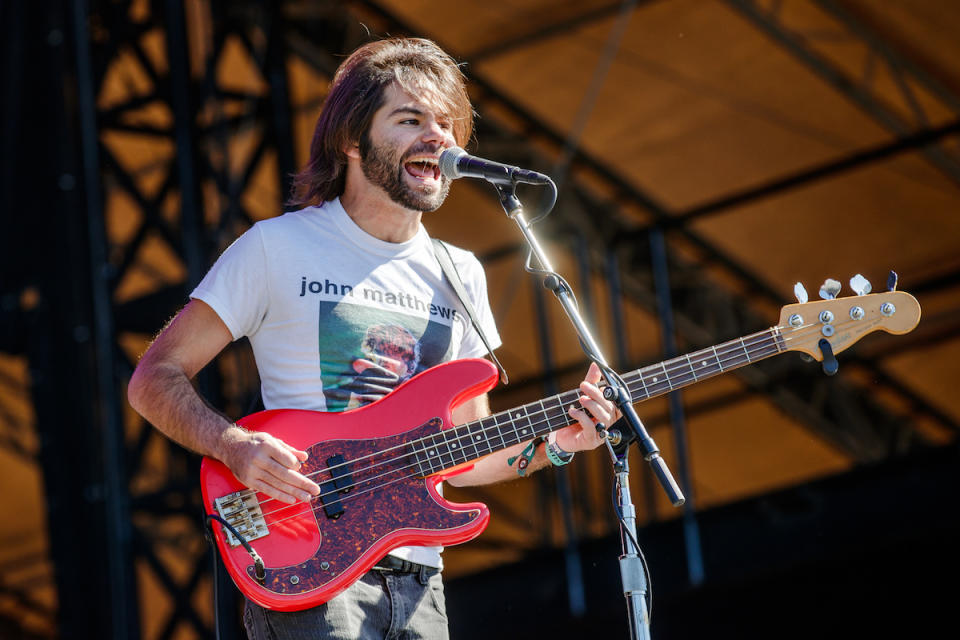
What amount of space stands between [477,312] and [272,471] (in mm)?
743

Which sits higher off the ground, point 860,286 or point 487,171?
point 487,171

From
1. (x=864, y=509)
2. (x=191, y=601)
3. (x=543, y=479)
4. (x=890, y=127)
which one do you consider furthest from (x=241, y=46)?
(x=890, y=127)

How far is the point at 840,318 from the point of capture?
9.14 ft

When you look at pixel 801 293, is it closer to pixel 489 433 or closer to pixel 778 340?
pixel 778 340

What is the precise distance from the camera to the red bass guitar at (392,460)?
252 centimetres

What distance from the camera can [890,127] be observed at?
8.38 meters

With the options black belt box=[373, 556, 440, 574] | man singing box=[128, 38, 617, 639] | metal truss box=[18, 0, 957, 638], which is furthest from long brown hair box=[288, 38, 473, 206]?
metal truss box=[18, 0, 957, 638]

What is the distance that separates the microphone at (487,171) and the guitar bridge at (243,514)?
2.89 feet

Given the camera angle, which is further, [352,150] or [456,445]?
[352,150]

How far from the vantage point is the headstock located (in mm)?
2766

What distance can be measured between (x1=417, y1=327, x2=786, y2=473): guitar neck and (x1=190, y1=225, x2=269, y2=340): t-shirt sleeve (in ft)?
1.74

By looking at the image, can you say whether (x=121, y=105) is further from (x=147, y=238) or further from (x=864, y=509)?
(x=864, y=509)

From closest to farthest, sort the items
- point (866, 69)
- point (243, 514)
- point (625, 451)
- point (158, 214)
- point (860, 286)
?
point (625, 451)
point (243, 514)
point (860, 286)
point (158, 214)
point (866, 69)

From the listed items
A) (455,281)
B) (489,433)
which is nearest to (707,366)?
(489,433)
